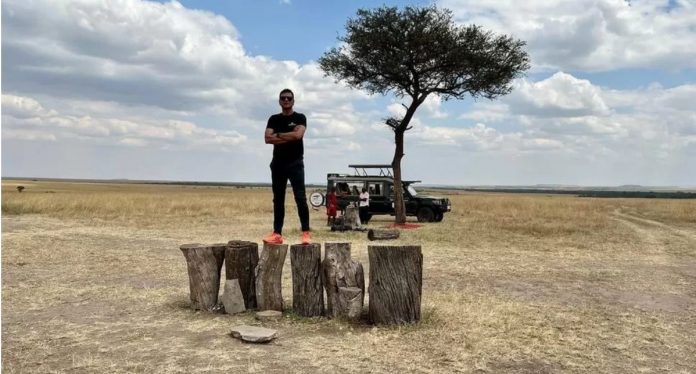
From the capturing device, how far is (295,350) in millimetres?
5402

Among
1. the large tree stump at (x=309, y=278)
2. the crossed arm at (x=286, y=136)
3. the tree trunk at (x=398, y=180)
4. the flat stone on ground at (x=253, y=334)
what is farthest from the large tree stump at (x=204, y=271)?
the tree trunk at (x=398, y=180)

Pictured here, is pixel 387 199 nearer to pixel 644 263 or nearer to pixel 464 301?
pixel 644 263

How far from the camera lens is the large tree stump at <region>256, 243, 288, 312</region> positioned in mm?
6723

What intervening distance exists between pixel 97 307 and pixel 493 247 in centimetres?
1068

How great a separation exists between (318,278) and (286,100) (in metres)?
2.16

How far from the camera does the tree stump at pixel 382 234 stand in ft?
53.4

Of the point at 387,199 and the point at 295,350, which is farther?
the point at 387,199

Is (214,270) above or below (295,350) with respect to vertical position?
above

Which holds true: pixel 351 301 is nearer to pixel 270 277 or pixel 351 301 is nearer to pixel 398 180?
pixel 270 277

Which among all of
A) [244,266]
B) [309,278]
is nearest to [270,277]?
[244,266]

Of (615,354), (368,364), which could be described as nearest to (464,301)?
(615,354)

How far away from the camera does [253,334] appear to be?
18.5 ft

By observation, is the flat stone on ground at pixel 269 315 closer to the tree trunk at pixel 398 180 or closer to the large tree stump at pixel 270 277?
the large tree stump at pixel 270 277

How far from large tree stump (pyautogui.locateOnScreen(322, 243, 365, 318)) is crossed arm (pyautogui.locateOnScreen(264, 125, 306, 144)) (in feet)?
4.30
